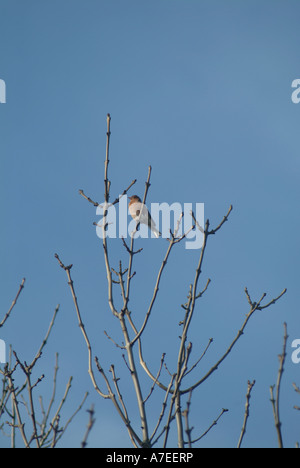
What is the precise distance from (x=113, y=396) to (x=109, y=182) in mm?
1784

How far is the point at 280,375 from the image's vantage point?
11.0 feet

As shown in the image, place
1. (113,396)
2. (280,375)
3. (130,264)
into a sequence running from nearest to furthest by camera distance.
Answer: (280,375) < (113,396) < (130,264)

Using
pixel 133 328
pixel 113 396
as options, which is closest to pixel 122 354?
pixel 133 328

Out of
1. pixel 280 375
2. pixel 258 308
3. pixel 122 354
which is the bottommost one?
pixel 280 375
